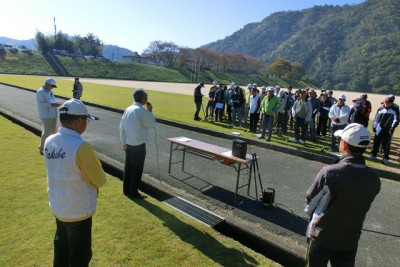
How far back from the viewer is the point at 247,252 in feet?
13.0

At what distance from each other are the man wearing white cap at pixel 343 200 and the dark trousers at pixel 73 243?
2.22 m

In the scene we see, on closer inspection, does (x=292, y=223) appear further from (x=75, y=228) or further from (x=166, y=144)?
(x=166, y=144)

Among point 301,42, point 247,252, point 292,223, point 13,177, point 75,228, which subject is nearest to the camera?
point 75,228

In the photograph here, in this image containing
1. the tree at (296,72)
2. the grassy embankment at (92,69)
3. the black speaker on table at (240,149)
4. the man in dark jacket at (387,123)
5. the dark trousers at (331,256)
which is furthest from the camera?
the tree at (296,72)

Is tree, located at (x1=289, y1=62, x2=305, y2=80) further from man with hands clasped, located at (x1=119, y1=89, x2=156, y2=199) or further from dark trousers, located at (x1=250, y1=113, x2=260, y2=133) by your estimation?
man with hands clasped, located at (x1=119, y1=89, x2=156, y2=199)

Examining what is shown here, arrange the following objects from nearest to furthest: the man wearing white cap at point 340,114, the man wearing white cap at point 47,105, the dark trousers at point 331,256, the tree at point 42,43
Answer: the dark trousers at point 331,256
the man wearing white cap at point 47,105
the man wearing white cap at point 340,114
the tree at point 42,43

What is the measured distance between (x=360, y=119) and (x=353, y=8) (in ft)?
726

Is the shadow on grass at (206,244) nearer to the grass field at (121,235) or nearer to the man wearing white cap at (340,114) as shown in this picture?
the grass field at (121,235)

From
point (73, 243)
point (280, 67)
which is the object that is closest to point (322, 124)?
point (73, 243)

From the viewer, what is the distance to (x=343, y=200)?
2.52 meters

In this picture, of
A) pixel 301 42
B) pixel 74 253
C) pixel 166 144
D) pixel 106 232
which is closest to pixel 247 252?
pixel 106 232

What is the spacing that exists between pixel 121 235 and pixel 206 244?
125 centimetres

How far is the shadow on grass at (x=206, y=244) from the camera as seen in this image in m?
3.73

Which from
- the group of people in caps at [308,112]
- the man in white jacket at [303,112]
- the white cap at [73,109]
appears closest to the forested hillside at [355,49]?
the group of people in caps at [308,112]
